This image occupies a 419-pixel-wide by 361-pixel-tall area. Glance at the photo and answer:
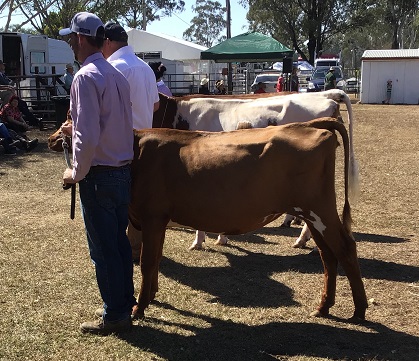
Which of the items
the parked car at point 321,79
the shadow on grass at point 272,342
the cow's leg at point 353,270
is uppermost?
the parked car at point 321,79

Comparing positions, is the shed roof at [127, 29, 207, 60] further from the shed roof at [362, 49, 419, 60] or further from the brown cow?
the brown cow

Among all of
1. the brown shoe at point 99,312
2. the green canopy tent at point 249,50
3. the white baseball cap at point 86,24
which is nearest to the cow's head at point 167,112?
the brown shoe at point 99,312

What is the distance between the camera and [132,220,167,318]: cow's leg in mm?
4238

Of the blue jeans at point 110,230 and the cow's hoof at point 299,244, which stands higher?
the blue jeans at point 110,230

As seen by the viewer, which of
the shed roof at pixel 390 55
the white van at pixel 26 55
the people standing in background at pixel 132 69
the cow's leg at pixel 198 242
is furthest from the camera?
the shed roof at pixel 390 55

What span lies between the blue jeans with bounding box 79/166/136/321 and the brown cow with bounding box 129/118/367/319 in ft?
0.88

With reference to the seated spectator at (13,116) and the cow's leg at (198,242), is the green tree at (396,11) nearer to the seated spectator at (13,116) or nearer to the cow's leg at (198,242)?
the seated spectator at (13,116)

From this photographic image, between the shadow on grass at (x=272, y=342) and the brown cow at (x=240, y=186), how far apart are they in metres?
0.27

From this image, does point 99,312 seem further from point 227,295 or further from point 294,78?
point 294,78

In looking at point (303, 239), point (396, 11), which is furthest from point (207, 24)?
point (303, 239)

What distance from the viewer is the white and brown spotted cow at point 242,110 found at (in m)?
6.57

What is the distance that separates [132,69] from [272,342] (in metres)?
2.70

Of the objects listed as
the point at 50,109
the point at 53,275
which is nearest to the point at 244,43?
the point at 50,109

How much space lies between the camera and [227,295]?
4.95m
